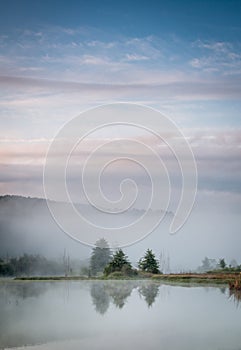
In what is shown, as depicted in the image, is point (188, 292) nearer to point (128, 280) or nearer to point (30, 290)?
point (128, 280)

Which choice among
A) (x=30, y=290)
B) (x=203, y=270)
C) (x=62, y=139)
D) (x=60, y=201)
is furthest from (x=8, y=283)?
(x=203, y=270)

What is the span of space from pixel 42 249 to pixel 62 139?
4.12 feet

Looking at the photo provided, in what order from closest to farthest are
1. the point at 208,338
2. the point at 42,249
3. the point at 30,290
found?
the point at 208,338, the point at 30,290, the point at 42,249

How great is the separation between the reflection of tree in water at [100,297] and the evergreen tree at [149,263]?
1.85 ft

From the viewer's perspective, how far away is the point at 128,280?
22.2ft

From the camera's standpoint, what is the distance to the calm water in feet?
16.7

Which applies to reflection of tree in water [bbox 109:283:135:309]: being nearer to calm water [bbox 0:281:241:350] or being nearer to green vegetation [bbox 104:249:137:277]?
calm water [bbox 0:281:241:350]

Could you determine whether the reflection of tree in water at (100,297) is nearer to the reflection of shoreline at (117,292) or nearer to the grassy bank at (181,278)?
the reflection of shoreline at (117,292)

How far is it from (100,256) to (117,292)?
0.65 meters

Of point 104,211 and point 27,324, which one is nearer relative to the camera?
point 27,324

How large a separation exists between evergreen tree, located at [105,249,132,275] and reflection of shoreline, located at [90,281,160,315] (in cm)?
18

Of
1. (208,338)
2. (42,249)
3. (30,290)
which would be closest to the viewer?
(208,338)

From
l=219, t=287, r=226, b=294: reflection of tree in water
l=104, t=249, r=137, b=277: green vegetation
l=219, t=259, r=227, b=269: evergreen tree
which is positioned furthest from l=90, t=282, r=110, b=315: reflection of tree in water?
l=219, t=259, r=227, b=269: evergreen tree

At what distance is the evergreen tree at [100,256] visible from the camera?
22.1ft
